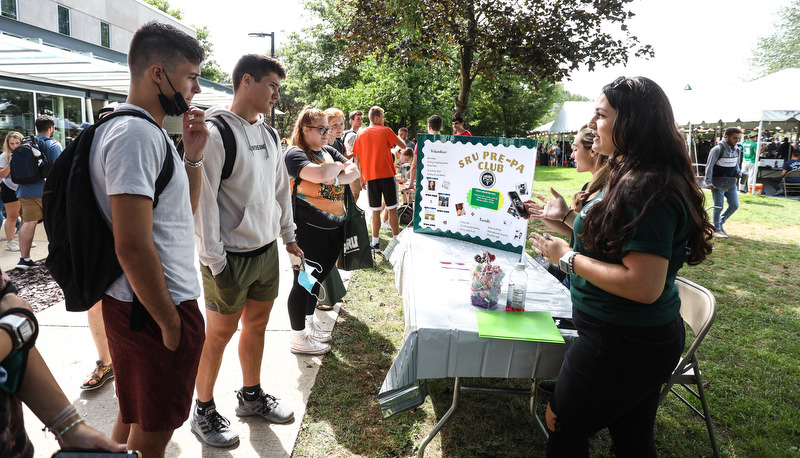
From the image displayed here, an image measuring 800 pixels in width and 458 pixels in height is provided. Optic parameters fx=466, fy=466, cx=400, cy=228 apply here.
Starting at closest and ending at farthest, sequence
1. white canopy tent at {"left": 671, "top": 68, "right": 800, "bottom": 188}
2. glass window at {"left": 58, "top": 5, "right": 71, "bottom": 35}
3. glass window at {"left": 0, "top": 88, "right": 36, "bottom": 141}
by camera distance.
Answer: glass window at {"left": 0, "top": 88, "right": 36, "bottom": 141}
white canopy tent at {"left": 671, "top": 68, "right": 800, "bottom": 188}
glass window at {"left": 58, "top": 5, "right": 71, "bottom": 35}

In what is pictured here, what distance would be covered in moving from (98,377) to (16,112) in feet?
44.0

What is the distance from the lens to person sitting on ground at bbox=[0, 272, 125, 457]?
1057 mm

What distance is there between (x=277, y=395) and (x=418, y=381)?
1452mm

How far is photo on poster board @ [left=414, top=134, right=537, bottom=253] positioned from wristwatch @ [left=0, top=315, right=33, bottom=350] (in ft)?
9.35

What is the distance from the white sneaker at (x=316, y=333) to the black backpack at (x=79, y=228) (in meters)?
2.53

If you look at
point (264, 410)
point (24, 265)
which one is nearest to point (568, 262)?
point (264, 410)

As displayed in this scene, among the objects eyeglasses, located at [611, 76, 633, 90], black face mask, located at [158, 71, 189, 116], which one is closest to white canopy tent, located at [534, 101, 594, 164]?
eyeglasses, located at [611, 76, 633, 90]

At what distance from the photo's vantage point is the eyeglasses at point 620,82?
1.72 metres

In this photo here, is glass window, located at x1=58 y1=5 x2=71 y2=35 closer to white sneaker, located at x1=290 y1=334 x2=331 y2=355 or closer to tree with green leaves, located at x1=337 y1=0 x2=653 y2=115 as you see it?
tree with green leaves, located at x1=337 y1=0 x2=653 y2=115

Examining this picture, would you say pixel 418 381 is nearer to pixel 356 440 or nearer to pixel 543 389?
pixel 356 440

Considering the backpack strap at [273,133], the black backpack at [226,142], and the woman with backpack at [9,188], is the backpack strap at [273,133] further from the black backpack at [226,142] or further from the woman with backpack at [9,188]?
the woman with backpack at [9,188]

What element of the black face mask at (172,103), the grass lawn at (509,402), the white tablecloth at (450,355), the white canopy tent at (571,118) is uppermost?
the white canopy tent at (571,118)

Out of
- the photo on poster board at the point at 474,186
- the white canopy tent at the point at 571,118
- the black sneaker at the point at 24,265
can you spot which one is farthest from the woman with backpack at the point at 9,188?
the white canopy tent at the point at 571,118

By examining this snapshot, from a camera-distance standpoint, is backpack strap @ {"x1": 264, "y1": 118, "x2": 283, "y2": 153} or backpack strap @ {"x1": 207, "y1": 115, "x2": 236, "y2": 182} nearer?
backpack strap @ {"x1": 207, "y1": 115, "x2": 236, "y2": 182}
